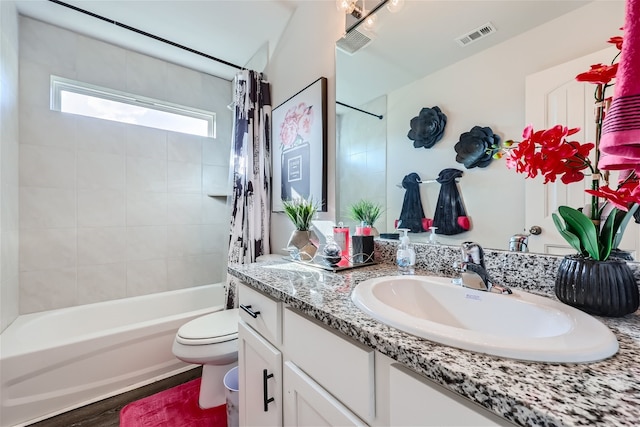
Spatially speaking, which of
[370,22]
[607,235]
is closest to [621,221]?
[607,235]

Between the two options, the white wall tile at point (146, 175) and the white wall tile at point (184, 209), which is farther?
the white wall tile at point (184, 209)

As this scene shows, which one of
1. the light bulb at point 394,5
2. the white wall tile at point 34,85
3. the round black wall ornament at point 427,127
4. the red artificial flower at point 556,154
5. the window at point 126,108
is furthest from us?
the window at point 126,108

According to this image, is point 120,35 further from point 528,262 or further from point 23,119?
point 528,262

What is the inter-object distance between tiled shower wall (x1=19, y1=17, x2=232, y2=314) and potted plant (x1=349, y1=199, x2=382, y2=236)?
1.80m

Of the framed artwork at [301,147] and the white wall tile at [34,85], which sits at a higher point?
the white wall tile at [34,85]

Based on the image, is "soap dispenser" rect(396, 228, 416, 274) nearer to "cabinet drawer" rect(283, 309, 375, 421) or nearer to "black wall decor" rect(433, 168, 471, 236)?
"black wall decor" rect(433, 168, 471, 236)

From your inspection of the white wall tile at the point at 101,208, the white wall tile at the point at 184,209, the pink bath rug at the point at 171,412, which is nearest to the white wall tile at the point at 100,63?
the white wall tile at the point at 101,208

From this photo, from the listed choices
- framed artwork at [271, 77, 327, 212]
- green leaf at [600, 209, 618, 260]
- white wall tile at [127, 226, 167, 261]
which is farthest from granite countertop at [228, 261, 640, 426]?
white wall tile at [127, 226, 167, 261]

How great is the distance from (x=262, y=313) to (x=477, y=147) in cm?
92

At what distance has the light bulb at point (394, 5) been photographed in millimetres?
1205

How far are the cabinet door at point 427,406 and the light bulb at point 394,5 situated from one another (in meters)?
1.41

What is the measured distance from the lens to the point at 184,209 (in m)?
2.56

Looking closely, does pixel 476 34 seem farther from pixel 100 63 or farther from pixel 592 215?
pixel 100 63

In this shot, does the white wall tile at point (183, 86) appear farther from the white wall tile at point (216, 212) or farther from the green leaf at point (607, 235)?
the green leaf at point (607, 235)
